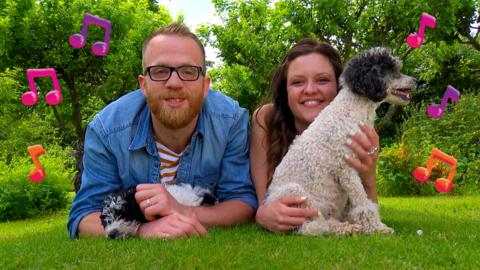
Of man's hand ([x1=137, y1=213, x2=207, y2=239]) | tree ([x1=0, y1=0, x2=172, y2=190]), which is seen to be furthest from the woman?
tree ([x1=0, y1=0, x2=172, y2=190])

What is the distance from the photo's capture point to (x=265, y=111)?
5102mm

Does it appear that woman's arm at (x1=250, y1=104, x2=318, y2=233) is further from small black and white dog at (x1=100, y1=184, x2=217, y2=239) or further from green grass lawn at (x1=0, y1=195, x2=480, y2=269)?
small black and white dog at (x1=100, y1=184, x2=217, y2=239)

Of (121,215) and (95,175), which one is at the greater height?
(95,175)

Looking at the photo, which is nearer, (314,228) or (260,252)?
(260,252)

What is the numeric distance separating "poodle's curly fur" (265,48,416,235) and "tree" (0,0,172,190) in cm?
878

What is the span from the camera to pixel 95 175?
4082mm

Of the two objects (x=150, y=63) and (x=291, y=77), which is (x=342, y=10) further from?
(x=150, y=63)

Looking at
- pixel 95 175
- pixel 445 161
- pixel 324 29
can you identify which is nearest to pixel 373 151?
pixel 95 175

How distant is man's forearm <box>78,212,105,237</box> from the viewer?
3946mm

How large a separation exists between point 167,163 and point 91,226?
31.5 inches

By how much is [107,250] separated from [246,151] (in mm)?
1653

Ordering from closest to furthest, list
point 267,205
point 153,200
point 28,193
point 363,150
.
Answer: point 153,200
point 363,150
point 267,205
point 28,193

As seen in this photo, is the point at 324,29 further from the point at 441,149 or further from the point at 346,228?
the point at 346,228

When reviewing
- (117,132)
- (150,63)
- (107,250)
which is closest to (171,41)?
(150,63)
